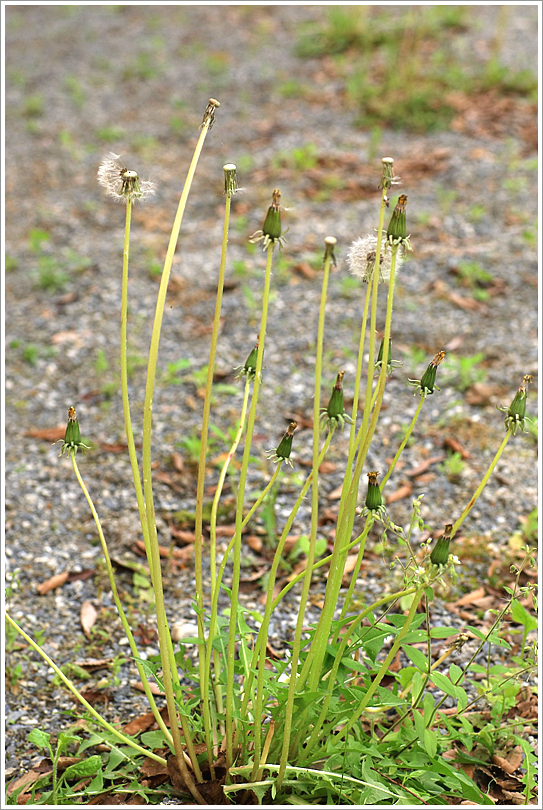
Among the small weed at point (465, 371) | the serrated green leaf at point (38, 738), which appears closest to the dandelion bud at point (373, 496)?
the serrated green leaf at point (38, 738)

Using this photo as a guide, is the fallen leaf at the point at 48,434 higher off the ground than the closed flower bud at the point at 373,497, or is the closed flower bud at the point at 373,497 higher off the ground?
the closed flower bud at the point at 373,497

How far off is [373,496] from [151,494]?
40 cm

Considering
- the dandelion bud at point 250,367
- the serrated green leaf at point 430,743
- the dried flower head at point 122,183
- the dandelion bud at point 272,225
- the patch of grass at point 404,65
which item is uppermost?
the patch of grass at point 404,65

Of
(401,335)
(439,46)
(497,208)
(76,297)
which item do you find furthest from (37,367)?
(439,46)

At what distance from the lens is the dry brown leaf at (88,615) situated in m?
2.24

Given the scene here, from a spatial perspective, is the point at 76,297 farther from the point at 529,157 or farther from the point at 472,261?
the point at 529,157

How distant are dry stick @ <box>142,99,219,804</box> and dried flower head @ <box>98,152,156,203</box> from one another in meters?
0.08

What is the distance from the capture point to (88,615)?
2.28 meters

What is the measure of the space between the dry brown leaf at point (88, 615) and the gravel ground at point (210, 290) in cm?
3

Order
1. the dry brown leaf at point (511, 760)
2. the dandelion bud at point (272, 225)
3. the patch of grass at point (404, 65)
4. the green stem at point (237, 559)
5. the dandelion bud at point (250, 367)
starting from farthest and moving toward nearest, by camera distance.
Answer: the patch of grass at point (404, 65) → the dry brown leaf at point (511, 760) → the dandelion bud at point (250, 367) → the green stem at point (237, 559) → the dandelion bud at point (272, 225)

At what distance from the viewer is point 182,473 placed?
2887mm

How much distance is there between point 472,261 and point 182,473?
7.44ft

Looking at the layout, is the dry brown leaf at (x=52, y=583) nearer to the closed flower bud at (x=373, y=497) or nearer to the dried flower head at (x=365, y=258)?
the closed flower bud at (x=373, y=497)

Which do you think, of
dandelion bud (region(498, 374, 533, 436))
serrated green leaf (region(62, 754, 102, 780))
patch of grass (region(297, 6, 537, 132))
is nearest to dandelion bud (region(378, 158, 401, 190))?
dandelion bud (region(498, 374, 533, 436))
